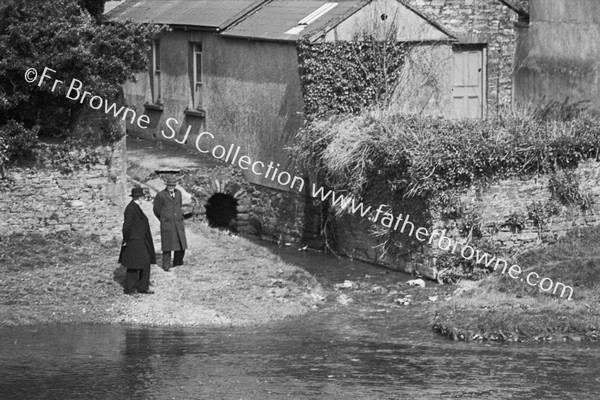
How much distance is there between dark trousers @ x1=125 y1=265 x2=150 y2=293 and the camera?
19203 millimetres

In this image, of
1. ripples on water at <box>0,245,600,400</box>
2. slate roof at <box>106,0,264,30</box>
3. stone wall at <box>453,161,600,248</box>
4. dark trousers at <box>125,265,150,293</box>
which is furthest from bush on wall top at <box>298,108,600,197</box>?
slate roof at <box>106,0,264,30</box>

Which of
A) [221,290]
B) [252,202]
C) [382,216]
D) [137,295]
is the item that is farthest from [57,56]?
[252,202]

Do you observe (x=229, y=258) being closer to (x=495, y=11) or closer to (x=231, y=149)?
(x=231, y=149)

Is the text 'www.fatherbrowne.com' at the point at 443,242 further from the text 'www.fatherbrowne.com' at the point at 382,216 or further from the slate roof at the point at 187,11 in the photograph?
the slate roof at the point at 187,11

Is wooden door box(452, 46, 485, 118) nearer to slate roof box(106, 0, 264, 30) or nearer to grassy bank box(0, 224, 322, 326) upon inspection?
slate roof box(106, 0, 264, 30)

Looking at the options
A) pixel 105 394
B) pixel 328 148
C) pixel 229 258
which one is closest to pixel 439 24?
pixel 328 148

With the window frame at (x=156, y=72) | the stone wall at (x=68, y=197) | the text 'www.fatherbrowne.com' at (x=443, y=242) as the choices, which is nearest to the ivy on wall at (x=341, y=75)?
the text 'www.fatherbrowne.com' at (x=443, y=242)

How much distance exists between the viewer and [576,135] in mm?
22172

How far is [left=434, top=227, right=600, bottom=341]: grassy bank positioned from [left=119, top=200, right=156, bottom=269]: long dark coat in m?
4.71

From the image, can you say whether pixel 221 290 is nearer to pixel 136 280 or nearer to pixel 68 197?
pixel 136 280

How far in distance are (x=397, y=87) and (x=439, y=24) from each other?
5.73 ft

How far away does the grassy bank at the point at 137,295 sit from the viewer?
731 inches

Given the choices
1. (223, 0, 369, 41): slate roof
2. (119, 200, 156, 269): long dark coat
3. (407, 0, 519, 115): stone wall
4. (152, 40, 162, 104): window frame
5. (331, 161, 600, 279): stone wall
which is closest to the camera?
(119, 200, 156, 269): long dark coat

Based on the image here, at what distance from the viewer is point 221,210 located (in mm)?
27703
